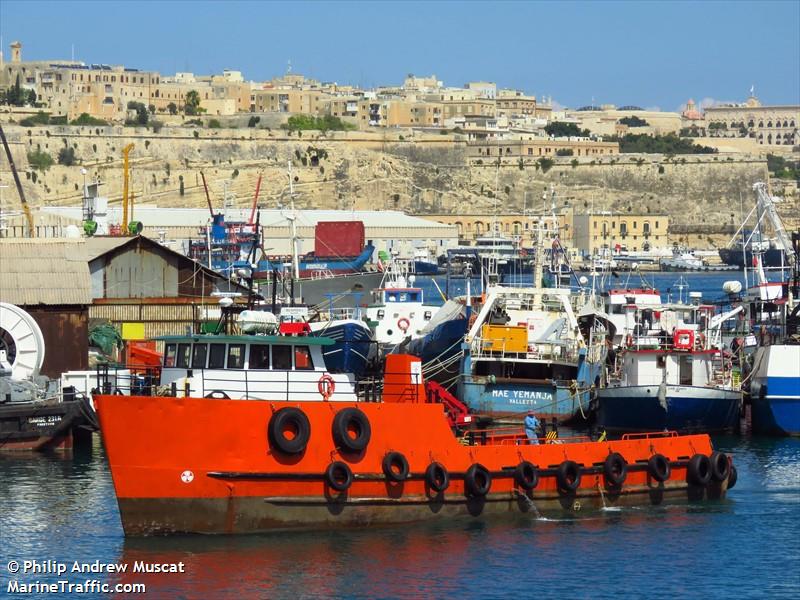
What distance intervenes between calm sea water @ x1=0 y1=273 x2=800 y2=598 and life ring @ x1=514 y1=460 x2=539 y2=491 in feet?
2.01

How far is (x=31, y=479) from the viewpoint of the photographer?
35.7 metres

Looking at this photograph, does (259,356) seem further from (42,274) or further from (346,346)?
(42,274)

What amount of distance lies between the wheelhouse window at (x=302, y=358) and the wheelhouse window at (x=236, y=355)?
0.92 meters

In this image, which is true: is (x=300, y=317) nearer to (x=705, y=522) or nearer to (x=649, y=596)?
(x=705, y=522)

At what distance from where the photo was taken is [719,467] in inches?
1248

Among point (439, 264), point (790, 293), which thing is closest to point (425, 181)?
point (439, 264)

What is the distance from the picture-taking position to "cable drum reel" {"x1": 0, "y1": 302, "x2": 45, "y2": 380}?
139 ft

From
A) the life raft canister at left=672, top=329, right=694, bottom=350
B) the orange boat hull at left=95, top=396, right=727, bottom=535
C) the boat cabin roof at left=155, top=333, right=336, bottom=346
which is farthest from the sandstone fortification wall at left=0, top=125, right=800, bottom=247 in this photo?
the orange boat hull at left=95, top=396, right=727, bottom=535

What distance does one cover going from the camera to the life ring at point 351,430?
1086 inches

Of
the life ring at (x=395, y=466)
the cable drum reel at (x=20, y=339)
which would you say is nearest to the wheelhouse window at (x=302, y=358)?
the life ring at (x=395, y=466)

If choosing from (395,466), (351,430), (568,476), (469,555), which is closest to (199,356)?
(351,430)

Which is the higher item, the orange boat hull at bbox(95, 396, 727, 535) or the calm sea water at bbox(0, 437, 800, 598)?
the orange boat hull at bbox(95, 396, 727, 535)

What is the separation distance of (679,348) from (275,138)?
155 meters

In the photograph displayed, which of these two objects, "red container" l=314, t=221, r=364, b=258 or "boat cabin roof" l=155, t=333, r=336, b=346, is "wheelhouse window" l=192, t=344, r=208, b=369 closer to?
"boat cabin roof" l=155, t=333, r=336, b=346
